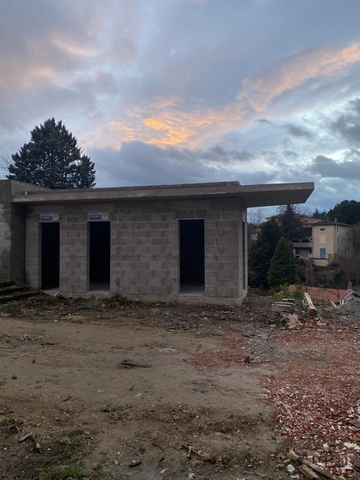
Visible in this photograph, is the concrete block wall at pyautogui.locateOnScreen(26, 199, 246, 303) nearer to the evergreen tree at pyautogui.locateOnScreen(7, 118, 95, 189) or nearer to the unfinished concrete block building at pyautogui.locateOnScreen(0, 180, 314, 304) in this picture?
the unfinished concrete block building at pyautogui.locateOnScreen(0, 180, 314, 304)

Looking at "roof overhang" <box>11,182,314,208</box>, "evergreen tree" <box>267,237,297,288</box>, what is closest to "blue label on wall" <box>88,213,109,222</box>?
"roof overhang" <box>11,182,314,208</box>

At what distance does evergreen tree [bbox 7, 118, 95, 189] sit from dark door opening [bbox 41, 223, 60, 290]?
1056 inches

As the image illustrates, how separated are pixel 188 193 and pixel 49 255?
21.6 feet

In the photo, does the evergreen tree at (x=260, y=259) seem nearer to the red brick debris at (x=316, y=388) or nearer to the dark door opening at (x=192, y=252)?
the dark door opening at (x=192, y=252)

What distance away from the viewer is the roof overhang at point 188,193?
407 inches

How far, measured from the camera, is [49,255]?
1418 cm

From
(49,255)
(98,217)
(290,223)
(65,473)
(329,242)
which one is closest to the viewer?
(65,473)

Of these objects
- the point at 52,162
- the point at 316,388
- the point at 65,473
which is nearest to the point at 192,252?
the point at 316,388

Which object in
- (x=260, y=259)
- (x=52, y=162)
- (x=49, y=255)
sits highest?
(x=52, y=162)

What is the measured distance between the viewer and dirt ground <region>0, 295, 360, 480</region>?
131 inches

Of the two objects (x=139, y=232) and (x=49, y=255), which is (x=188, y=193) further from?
(x=49, y=255)

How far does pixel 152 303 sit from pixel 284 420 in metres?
7.68

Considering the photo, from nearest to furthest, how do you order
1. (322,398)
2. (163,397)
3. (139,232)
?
(322,398), (163,397), (139,232)

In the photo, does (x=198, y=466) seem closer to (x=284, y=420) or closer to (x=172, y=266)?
(x=284, y=420)
